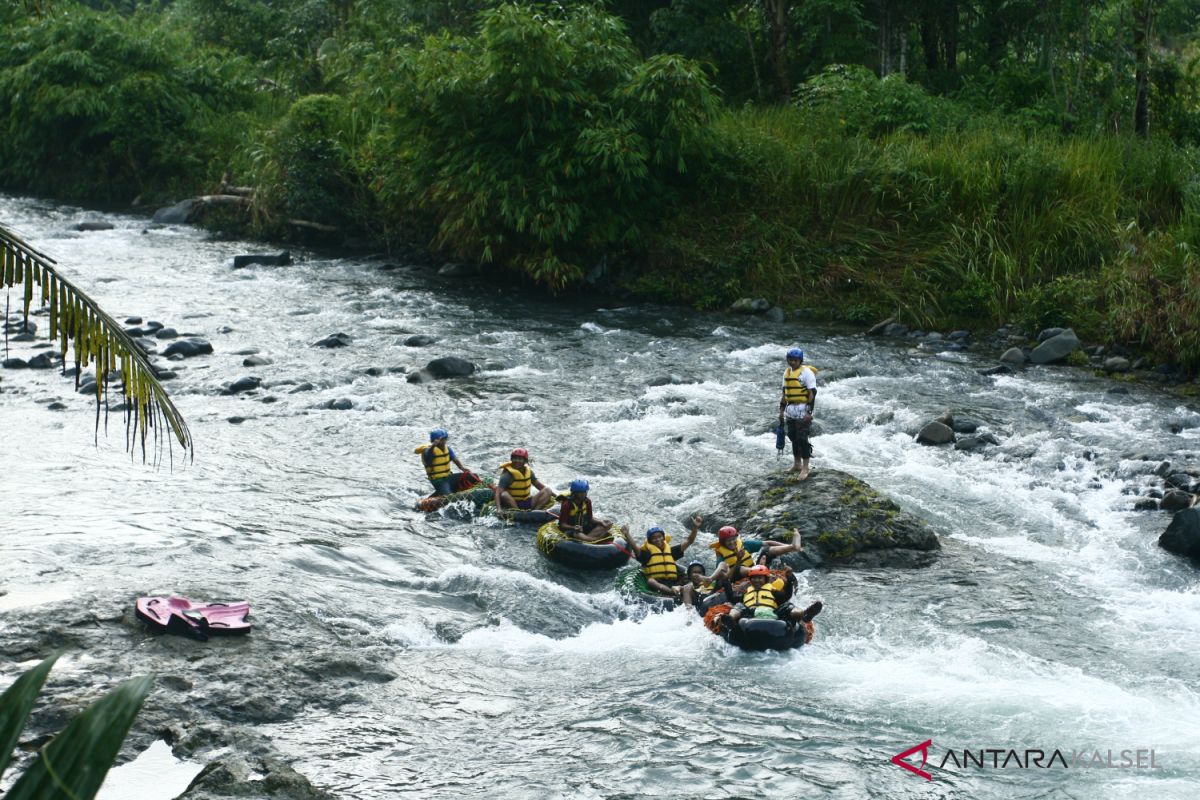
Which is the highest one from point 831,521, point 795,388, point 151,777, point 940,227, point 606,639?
point 940,227

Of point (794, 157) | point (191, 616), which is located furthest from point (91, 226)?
point (191, 616)

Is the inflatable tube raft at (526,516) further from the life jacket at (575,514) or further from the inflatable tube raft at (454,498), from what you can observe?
the life jacket at (575,514)

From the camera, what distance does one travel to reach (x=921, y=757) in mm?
8180

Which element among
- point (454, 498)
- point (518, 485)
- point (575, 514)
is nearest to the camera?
point (575, 514)

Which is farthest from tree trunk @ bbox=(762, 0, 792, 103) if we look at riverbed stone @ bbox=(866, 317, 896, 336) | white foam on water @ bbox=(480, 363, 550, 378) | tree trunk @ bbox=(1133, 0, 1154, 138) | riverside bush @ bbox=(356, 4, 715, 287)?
white foam on water @ bbox=(480, 363, 550, 378)

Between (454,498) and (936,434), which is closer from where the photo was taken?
(454,498)

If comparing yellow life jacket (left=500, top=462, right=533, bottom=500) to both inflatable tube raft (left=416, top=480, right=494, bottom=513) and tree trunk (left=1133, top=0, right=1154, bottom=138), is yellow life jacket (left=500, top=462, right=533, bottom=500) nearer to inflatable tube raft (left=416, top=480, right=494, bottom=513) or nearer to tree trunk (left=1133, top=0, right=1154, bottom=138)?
inflatable tube raft (left=416, top=480, right=494, bottom=513)

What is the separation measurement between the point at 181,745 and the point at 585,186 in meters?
16.0

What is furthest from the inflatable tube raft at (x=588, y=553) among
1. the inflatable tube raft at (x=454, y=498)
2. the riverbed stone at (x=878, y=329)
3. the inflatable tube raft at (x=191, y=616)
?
the riverbed stone at (x=878, y=329)

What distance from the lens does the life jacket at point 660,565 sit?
1120 cm

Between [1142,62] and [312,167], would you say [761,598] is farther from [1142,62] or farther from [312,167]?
[312,167]

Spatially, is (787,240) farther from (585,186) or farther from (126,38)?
(126,38)

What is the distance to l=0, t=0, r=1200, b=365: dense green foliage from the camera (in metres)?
20.5

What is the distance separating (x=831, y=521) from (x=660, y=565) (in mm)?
1999
